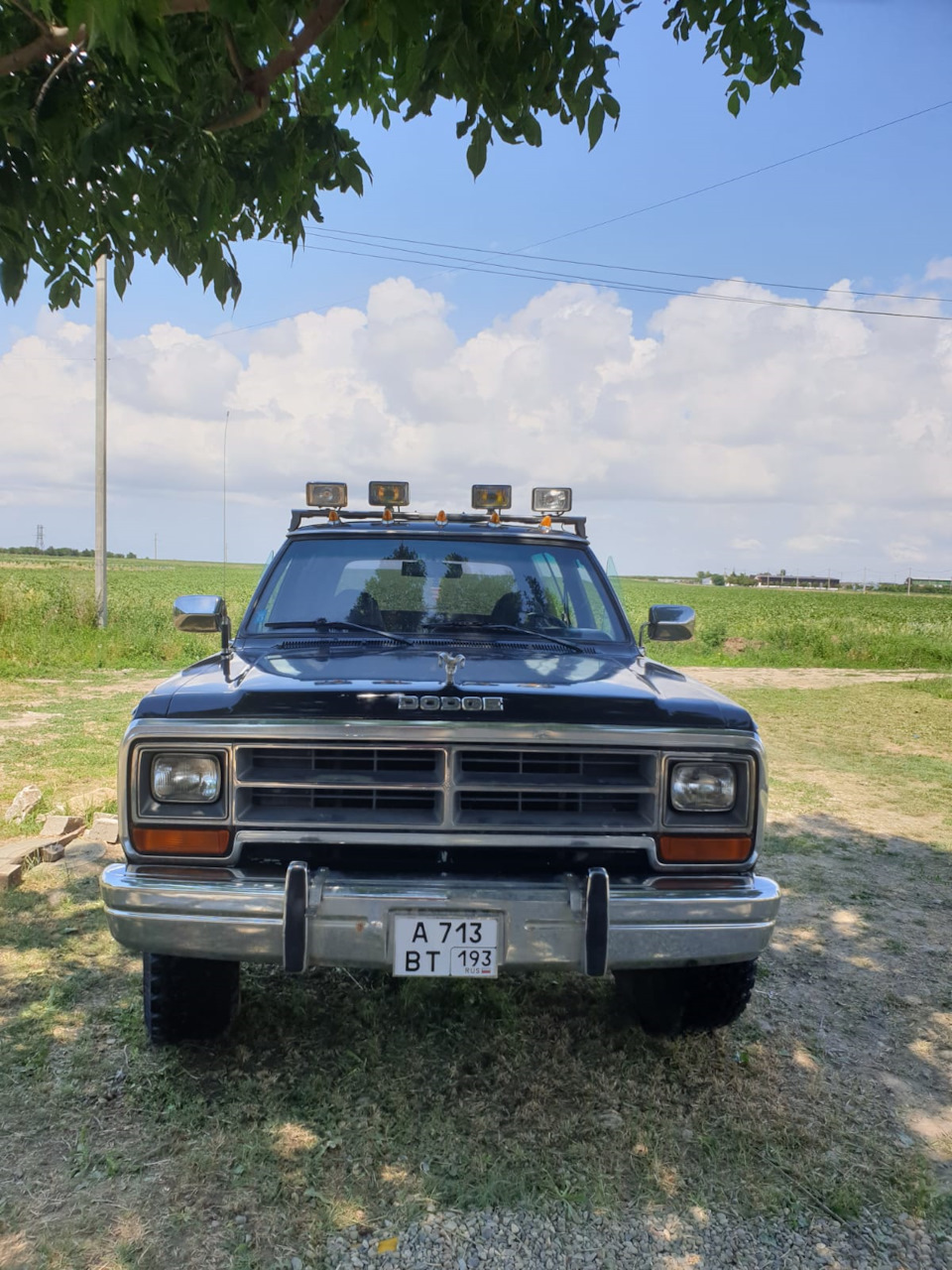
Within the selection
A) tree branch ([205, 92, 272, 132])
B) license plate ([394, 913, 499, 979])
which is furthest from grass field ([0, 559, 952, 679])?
license plate ([394, 913, 499, 979])

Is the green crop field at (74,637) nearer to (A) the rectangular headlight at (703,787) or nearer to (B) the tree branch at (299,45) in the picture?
(B) the tree branch at (299,45)

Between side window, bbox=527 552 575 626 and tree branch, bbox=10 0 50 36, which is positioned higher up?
tree branch, bbox=10 0 50 36

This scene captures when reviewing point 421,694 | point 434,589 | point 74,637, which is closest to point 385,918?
point 421,694

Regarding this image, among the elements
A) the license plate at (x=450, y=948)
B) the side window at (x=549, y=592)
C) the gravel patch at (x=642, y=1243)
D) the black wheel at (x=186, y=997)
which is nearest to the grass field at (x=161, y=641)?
the side window at (x=549, y=592)

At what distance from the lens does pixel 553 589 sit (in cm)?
432

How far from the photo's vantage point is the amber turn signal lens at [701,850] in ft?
9.41

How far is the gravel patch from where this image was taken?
2424 mm

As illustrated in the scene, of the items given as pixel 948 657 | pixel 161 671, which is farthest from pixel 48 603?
pixel 948 657

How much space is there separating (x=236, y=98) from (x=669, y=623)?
268 cm

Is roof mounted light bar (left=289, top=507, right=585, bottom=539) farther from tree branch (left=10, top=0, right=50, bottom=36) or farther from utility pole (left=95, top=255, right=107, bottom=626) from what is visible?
utility pole (left=95, top=255, right=107, bottom=626)

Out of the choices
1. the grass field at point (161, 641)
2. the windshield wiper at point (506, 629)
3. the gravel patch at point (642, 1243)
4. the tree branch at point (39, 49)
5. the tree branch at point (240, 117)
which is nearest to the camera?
the gravel patch at point (642, 1243)

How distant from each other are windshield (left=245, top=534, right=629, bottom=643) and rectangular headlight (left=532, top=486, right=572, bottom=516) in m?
0.53

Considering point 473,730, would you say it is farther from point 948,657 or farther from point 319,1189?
point 948,657

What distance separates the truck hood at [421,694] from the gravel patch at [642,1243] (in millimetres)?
Answer: 1339
